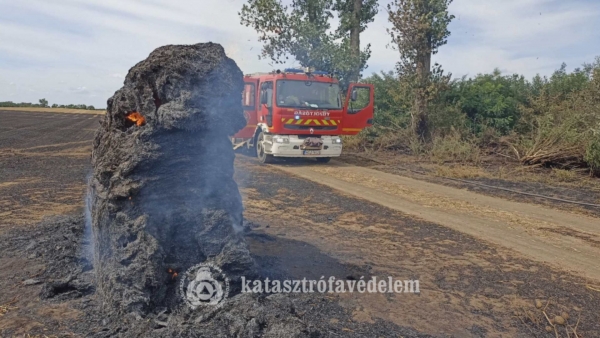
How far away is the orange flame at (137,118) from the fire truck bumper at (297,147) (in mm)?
10494

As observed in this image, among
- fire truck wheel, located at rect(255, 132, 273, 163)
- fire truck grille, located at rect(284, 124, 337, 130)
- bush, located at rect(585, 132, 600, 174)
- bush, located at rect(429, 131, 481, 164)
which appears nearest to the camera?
bush, located at rect(585, 132, 600, 174)

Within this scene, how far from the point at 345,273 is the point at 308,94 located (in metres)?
10.3

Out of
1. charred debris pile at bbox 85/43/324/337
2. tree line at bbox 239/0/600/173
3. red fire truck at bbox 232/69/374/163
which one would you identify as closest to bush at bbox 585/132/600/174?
tree line at bbox 239/0/600/173

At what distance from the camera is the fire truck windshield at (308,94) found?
48.9 ft

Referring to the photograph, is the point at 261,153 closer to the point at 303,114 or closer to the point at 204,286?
the point at 303,114

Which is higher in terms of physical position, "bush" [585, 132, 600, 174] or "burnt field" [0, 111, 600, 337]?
"bush" [585, 132, 600, 174]

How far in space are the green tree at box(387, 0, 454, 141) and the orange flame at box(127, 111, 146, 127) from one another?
52.3ft

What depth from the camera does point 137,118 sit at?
4.46 m

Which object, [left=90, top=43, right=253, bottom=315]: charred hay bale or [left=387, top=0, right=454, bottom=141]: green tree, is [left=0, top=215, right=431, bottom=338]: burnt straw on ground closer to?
[left=90, top=43, right=253, bottom=315]: charred hay bale

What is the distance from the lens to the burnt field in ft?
14.2

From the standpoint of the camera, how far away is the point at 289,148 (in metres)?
15.1

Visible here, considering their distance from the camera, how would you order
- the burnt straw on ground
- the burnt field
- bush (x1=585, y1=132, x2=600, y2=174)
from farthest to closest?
bush (x1=585, y1=132, x2=600, y2=174) < the burnt field < the burnt straw on ground

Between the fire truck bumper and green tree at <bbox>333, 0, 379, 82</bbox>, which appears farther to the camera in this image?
green tree at <bbox>333, 0, 379, 82</bbox>

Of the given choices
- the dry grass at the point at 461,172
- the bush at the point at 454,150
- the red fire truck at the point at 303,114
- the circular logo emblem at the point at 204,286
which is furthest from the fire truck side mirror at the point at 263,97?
the circular logo emblem at the point at 204,286
